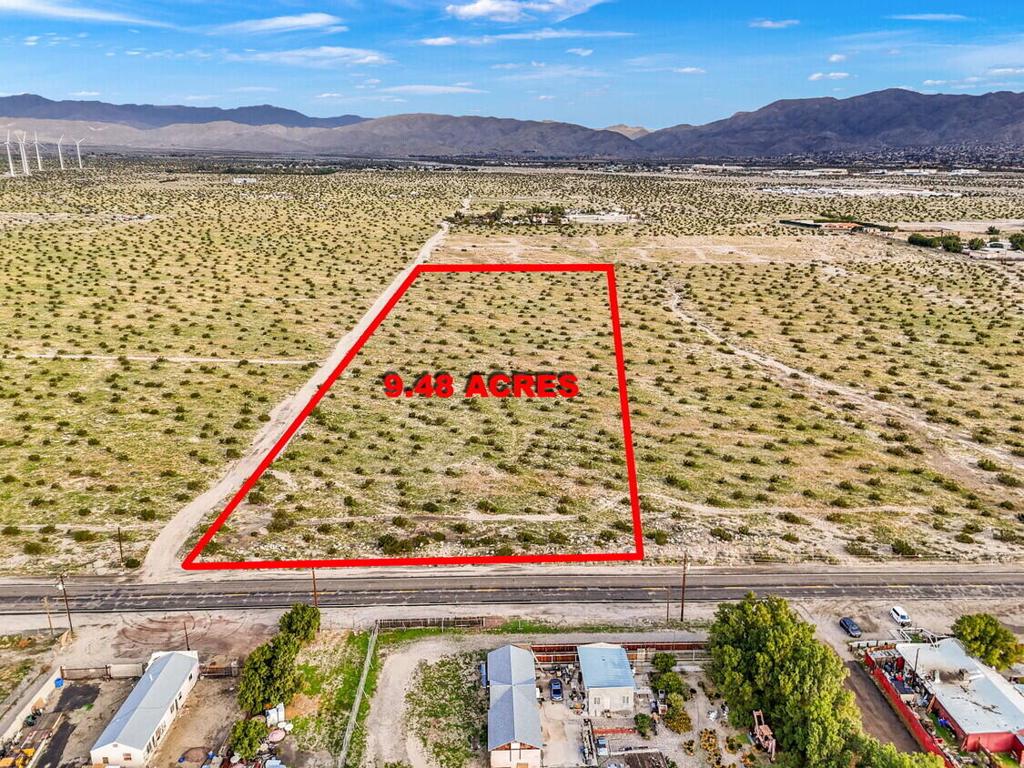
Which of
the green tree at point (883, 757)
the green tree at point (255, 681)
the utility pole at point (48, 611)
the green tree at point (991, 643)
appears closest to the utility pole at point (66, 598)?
the utility pole at point (48, 611)

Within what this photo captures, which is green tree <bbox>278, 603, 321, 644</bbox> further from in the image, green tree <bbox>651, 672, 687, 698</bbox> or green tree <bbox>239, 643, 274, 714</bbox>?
green tree <bbox>651, 672, 687, 698</bbox>

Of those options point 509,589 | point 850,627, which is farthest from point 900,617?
point 509,589

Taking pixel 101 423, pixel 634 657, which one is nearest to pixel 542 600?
pixel 634 657

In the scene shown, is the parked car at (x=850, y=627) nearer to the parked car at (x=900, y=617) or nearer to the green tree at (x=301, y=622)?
the parked car at (x=900, y=617)

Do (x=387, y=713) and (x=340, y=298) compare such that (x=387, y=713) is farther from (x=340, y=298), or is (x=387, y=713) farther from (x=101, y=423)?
(x=340, y=298)

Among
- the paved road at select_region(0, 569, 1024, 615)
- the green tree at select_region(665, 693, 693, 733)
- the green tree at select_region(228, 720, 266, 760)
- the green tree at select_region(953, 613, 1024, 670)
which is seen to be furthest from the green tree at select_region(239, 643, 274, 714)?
the green tree at select_region(953, 613, 1024, 670)

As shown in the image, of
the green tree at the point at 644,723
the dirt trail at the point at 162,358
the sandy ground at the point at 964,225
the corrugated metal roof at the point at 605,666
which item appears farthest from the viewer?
the sandy ground at the point at 964,225
